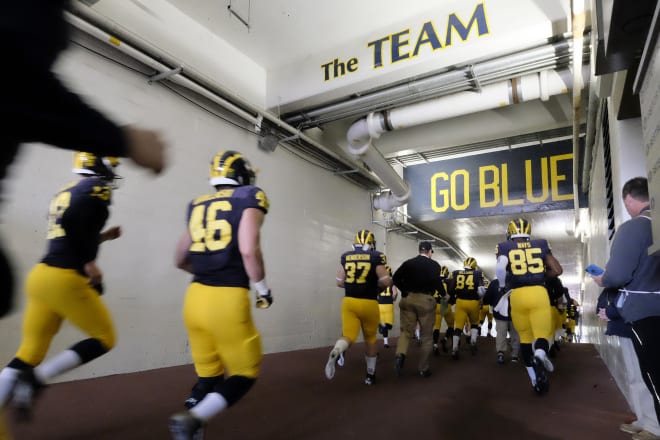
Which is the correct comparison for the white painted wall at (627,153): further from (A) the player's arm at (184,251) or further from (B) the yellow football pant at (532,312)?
(A) the player's arm at (184,251)

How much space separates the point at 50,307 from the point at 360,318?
3.04 m

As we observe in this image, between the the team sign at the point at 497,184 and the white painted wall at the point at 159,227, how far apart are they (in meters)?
2.90

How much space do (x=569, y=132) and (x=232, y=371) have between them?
32.8 feet

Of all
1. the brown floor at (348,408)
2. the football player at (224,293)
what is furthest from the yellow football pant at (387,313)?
the football player at (224,293)

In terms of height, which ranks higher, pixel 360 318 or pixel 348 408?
pixel 360 318

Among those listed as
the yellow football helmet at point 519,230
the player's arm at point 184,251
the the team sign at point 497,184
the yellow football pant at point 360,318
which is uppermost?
the the team sign at point 497,184

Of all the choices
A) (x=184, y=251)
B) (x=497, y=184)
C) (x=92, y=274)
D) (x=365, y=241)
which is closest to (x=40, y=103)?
(x=184, y=251)

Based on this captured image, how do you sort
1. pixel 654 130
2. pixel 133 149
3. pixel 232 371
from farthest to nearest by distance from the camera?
pixel 232 371
pixel 654 130
pixel 133 149

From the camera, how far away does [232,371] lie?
2.01 m

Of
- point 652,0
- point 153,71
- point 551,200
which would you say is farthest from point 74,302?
point 551,200

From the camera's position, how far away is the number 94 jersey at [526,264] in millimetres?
4430

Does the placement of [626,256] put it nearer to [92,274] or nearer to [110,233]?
[92,274]

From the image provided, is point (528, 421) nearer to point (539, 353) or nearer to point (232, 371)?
point (539, 353)

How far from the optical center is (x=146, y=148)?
3.12 ft
